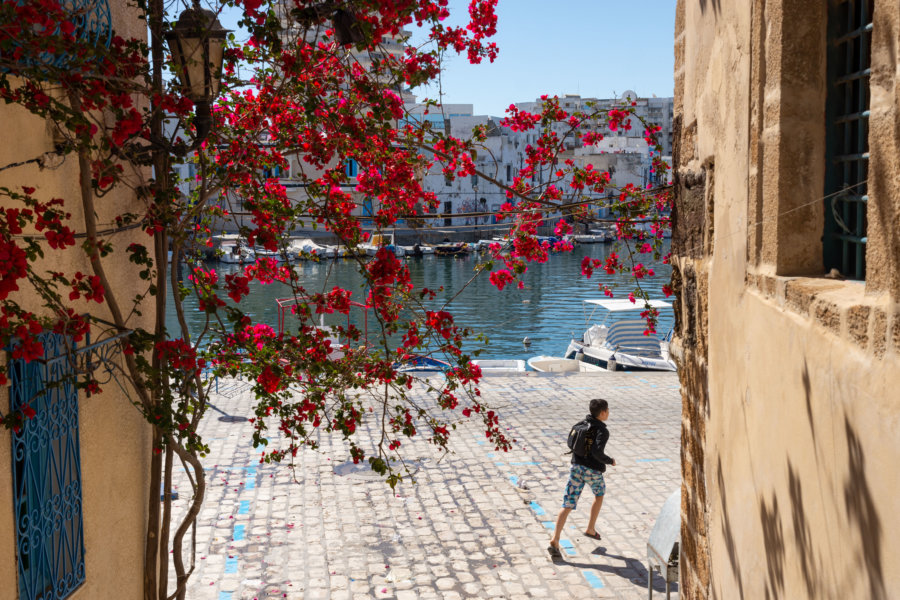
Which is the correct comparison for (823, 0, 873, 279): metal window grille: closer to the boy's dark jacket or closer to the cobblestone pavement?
the cobblestone pavement

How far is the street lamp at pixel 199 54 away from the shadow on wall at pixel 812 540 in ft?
11.6

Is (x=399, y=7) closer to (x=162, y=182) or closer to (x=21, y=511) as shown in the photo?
(x=162, y=182)

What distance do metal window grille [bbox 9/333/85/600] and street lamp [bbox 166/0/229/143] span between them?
4.99 feet

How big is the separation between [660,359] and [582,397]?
7.23m

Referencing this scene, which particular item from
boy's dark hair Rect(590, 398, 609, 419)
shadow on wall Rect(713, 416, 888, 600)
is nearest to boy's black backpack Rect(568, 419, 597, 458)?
boy's dark hair Rect(590, 398, 609, 419)

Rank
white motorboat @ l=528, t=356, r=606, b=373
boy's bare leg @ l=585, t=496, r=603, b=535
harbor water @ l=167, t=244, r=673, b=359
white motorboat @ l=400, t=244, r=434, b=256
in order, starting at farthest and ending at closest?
white motorboat @ l=400, t=244, r=434, b=256, harbor water @ l=167, t=244, r=673, b=359, white motorboat @ l=528, t=356, r=606, b=373, boy's bare leg @ l=585, t=496, r=603, b=535

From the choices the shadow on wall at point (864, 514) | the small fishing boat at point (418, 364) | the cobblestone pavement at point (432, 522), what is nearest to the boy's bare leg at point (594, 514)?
the cobblestone pavement at point (432, 522)

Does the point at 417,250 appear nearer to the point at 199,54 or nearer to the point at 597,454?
the point at 597,454

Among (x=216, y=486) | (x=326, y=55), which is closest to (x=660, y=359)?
(x=216, y=486)

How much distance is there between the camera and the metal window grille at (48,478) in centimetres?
404

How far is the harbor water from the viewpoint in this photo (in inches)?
1394

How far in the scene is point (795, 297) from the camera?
10.0 feet

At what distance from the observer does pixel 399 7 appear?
15.6 ft

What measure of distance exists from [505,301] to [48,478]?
1723 inches
